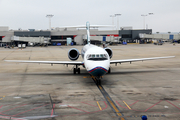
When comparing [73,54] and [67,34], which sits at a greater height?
[67,34]

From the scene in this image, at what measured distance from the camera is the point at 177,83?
19.7 meters

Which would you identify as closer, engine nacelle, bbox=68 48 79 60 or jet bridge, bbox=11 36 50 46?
engine nacelle, bbox=68 48 79 60

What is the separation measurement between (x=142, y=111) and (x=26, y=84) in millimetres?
11575

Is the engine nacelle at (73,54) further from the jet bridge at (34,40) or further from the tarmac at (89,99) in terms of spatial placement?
the jet bridge at (34,40)

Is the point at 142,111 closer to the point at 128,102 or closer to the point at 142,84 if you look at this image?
the point at 128,102

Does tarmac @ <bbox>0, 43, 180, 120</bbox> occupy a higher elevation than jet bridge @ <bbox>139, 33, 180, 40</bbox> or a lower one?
lower

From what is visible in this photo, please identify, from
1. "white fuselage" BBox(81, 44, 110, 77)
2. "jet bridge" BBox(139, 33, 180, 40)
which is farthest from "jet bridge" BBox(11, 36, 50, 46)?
"white fuselage" BBox(81, 44, 110, 77)

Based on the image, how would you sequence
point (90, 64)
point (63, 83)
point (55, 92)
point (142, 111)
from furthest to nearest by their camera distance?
point (63, 83) → point (90, 64) → point (55, 92) → point (142, 111)

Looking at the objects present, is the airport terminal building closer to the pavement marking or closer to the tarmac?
the tarmac

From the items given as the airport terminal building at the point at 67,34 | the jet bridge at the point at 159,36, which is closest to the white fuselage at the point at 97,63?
the airport terminal building at the point at 67,34

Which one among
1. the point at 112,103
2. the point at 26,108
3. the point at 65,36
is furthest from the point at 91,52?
the point at 65,36

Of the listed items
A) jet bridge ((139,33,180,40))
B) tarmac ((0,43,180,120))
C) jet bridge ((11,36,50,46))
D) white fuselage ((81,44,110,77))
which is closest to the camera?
tarmac ((0,43,180,120))

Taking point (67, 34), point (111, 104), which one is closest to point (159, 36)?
point (67, 34)

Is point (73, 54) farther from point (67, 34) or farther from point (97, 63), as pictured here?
point (67, 34)
